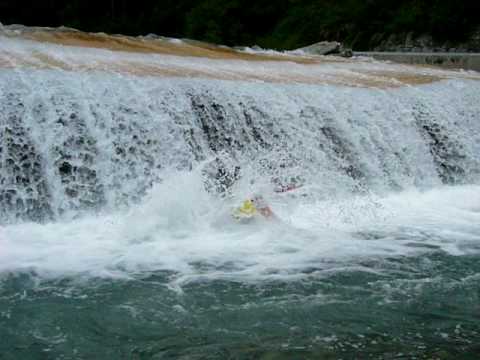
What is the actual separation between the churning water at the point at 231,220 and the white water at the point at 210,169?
0.07 ft

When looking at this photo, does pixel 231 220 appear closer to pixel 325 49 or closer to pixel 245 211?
pixel 245 211

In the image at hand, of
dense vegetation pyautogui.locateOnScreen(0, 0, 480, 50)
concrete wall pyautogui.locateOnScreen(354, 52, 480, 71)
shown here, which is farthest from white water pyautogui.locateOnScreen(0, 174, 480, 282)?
dense vegetation pyautogui.locateOnScreen(0, 0, 480, 50)

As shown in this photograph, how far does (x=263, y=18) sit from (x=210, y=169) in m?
24.9

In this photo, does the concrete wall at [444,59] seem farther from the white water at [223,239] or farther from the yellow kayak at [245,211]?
the yellow kayak at [245,211]

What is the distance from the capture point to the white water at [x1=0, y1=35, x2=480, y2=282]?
20.2 ft

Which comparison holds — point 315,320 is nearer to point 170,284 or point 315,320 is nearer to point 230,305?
point 230,305

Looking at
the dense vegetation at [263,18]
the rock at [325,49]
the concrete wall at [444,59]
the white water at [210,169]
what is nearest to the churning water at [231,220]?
the white water at [210,169]

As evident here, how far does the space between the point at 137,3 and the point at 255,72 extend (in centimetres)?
3055

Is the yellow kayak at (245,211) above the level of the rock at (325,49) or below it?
below

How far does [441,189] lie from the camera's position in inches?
364

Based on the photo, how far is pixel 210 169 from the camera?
8.26 metres

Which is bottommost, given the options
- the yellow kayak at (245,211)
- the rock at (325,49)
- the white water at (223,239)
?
the white water at (223,239)

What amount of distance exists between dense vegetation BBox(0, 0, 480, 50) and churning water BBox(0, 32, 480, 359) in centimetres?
1104

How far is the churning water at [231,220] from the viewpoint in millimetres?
4477
